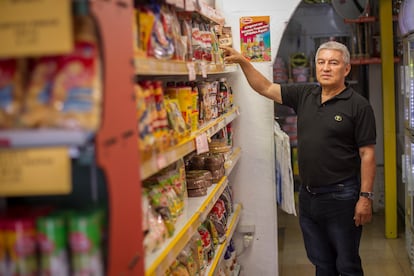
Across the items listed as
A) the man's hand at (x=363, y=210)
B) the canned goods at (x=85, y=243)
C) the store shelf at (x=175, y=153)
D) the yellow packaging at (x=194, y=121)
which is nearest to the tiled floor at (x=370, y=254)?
the man's hand at (x=363, y=210)

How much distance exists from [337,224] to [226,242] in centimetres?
76

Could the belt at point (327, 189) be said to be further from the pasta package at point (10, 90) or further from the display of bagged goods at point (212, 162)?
the pasta package at point (10, 90)

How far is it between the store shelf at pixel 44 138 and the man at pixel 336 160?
2676 millimetres

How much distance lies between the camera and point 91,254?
1.61m

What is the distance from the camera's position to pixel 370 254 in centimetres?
598

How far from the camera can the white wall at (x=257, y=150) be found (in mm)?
4859

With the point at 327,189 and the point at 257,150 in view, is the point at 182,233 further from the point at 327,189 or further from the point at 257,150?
the point at 257,150

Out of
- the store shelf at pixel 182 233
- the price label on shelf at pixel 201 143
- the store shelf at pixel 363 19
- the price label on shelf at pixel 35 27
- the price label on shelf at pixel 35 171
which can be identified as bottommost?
the store shelf at pixel 182 233

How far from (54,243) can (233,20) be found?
11.7 ft

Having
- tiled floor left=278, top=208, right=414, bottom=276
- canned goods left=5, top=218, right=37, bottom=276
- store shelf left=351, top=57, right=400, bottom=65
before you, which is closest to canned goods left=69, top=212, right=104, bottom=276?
canned goods left=5, top=218, right=37, bottom=276

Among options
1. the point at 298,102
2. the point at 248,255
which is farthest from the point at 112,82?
the point at 248,255

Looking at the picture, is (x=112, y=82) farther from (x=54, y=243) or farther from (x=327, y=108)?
(x=327, y=108)

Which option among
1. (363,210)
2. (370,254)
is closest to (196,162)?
(363,210)

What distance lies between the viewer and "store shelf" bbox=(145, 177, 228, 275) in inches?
85.9
